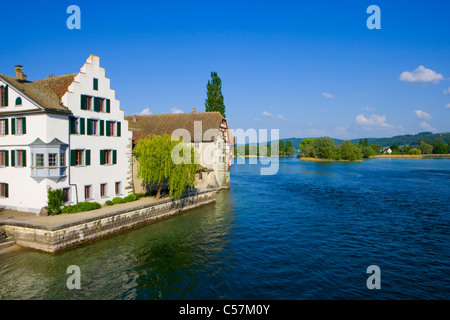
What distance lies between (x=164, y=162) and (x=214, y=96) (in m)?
35.5

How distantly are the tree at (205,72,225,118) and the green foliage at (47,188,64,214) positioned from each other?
42.1 m

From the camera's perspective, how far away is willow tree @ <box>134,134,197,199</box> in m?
29.2

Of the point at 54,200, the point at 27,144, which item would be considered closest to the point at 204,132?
the point at 27,144

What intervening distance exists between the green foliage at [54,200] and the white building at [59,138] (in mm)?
419

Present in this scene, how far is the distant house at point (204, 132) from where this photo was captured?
152ft

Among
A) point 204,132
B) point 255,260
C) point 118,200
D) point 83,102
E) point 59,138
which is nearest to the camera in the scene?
point 255,260

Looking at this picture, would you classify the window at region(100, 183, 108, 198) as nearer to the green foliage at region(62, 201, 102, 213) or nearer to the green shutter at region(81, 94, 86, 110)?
the green foliage at region(62, 201, 102, 213)

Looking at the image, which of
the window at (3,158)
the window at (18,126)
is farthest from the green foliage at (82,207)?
the window at (18,126)

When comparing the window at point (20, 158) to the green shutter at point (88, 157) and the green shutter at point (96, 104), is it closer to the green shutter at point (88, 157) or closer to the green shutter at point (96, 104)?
the green shutter at point (88, 157)

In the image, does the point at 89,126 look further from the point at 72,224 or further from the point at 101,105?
the point at 72,224

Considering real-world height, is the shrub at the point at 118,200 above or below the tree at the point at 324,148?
below

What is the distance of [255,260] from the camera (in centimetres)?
1964

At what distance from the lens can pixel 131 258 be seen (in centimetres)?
1955

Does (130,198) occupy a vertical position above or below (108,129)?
below
